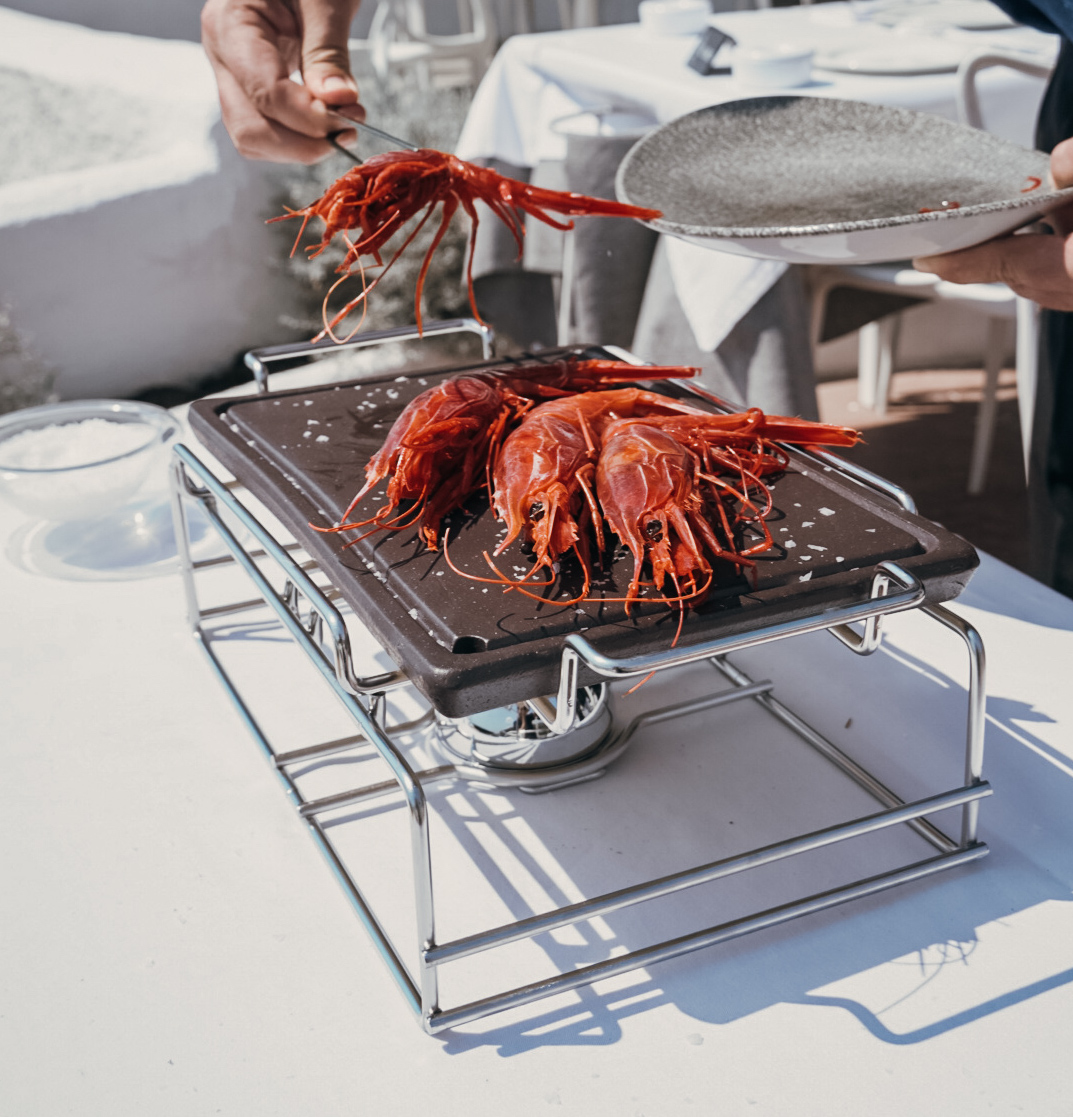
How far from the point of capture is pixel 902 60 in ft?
7.13

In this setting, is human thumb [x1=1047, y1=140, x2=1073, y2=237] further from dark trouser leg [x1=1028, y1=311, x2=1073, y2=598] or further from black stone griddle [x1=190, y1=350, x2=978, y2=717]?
dark trouser leg [x1=1028, y1=311, x2=1073, y2=598]

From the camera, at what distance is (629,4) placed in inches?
248

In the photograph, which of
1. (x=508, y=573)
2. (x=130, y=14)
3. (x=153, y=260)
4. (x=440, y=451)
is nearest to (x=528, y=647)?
(x=508, y=573)

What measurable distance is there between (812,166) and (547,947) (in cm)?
94

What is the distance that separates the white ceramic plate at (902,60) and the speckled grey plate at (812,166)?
92 centimetres

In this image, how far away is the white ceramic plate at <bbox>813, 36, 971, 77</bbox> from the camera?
2.13 meters

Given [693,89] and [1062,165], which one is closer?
[1062,165]

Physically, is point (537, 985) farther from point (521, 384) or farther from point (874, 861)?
point (521, 384)

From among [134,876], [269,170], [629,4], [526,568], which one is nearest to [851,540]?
[526,568]

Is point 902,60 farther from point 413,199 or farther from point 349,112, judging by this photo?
point 413,199

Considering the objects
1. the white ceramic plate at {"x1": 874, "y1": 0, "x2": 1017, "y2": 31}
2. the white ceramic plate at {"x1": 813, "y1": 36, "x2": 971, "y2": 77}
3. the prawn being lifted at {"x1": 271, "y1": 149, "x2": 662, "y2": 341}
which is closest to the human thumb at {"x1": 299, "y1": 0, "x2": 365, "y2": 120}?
the prawn being lifted at {"x1": 271, "y1": 149, "x2": 662, "y2": 341}

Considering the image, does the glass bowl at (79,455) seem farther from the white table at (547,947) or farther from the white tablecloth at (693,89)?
the white tablecloth at (693,89)

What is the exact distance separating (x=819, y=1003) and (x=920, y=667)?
0.51 metres

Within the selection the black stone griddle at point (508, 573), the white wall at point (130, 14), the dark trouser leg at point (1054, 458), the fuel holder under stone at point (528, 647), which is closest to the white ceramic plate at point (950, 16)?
the dark trouser leg at point (1054, 458)
